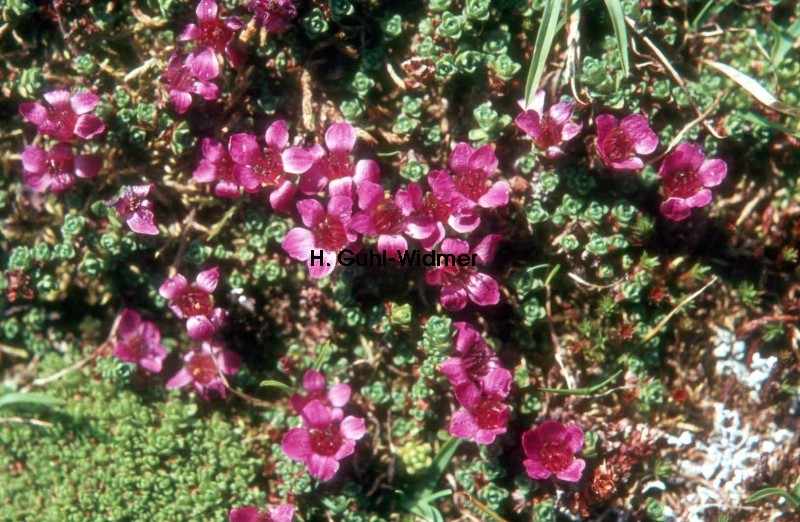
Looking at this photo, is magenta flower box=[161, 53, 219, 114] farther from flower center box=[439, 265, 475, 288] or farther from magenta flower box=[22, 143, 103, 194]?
flower center box=[439, 265, 475, 288]

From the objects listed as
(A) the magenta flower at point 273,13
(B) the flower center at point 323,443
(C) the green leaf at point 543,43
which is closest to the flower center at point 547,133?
(C) the green leaf at point 543,43

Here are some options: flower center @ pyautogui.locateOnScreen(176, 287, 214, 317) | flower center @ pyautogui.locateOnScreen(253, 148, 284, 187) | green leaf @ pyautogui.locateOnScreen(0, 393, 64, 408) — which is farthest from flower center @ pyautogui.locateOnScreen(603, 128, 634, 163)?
green leaf @ pyautogui.locateOnScreen(0, 393, 64, 408)

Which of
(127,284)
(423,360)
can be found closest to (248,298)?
(127,284)

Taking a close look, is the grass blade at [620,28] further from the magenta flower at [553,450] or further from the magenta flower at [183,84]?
the magenta flower at [183,84]

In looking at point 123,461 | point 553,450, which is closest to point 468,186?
point 553,450

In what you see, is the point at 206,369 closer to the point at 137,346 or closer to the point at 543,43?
the point at 137,346

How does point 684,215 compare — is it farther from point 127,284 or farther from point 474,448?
point 127,284
